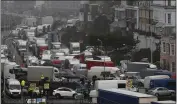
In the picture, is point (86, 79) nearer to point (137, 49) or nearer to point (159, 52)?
point (159, 52)

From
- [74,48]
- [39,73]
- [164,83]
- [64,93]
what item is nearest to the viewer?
[64,93]

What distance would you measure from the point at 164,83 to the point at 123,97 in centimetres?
218

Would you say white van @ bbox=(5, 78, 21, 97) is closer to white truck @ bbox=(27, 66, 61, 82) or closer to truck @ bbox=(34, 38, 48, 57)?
white truck @ bbox=(27, 66, 61, 82)

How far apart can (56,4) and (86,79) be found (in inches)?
767

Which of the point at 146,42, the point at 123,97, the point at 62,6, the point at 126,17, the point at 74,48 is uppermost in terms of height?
the point at 62,6

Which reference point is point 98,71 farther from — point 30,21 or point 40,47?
point 30,21

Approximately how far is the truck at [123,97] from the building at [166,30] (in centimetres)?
432

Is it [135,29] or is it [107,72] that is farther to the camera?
[135,29]

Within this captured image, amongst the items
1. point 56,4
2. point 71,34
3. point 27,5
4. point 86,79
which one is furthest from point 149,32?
point 56,4

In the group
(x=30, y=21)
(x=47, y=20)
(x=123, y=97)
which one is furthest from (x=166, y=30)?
(x=47, y=20)

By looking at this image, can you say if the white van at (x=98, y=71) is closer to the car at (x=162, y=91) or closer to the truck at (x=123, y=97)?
the car at (x=162, y=91)

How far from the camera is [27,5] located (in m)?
24.9

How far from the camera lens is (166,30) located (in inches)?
435

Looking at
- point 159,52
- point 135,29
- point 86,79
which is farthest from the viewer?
point 135,29
